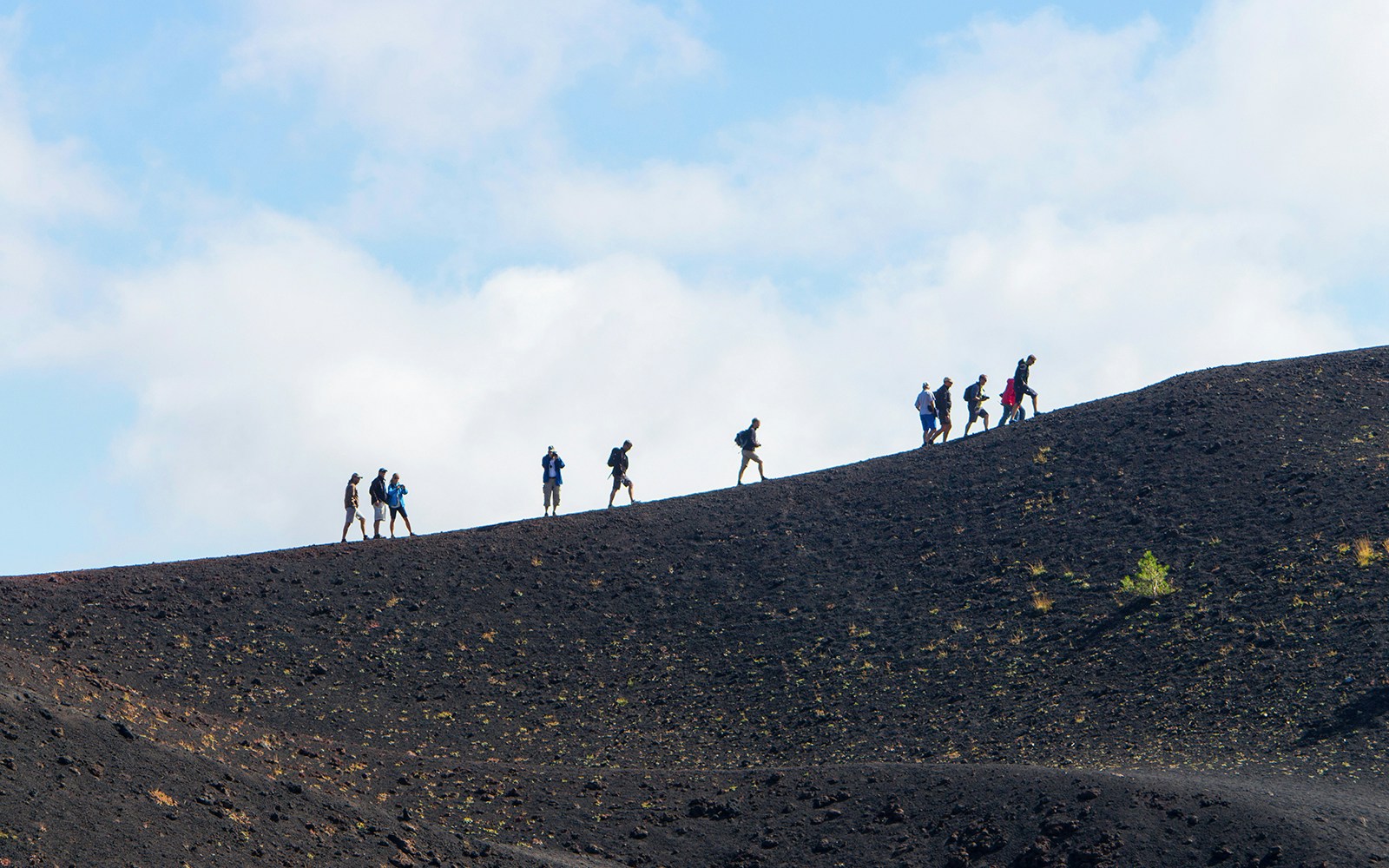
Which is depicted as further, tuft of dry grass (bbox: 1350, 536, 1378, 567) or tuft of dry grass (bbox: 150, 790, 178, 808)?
tuft of dry grass (bbox: 1350, 536, 1378, 567)

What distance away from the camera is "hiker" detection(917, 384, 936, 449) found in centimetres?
3412

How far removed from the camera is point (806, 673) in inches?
970

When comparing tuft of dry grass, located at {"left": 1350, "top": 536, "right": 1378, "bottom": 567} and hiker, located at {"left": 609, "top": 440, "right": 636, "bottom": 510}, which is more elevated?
hiker, located at {"left": 609, "top": 440, "right": 636, "bottom": 510}

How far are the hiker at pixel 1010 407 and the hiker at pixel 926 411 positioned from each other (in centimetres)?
176

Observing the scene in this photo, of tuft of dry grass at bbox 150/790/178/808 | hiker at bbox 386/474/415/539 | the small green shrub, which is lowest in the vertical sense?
tuft of dry grass at bbox 150/790/178/808

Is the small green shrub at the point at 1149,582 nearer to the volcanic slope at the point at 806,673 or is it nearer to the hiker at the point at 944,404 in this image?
the volcanic slope at the point at 806,673

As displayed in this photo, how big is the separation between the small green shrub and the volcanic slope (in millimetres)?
241

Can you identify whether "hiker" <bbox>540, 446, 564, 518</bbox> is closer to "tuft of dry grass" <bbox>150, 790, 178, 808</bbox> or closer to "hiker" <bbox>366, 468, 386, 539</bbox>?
"hiker" <bbox>366, 468, 386, 539</bbox>

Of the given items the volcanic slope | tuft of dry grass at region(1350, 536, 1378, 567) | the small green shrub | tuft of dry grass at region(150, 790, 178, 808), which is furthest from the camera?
the small green shrub

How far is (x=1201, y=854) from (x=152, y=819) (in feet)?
36.5

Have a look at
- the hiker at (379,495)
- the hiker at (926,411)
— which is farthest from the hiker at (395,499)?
the hiker at (926,411)

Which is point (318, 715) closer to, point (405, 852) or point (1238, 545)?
point (405, 852)

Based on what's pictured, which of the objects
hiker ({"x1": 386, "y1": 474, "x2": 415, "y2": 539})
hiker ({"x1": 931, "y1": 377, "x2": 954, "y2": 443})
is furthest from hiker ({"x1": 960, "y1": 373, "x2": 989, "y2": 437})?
hiker ({"x1": 386, "y1": 474, "x2": 415, "y2": 539})

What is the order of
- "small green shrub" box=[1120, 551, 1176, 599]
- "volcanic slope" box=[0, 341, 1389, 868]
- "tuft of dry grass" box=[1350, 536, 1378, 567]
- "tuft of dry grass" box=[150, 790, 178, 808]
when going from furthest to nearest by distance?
"small green shrub" box=[1120, 551, 1176, 599], "tuft of dry grass" box=[1350, 536, 1378, 567], "volcanic slope" box=[0, 341, 1389, 868], "tuft of dry grass" box=[150, 790, 178, 808]
